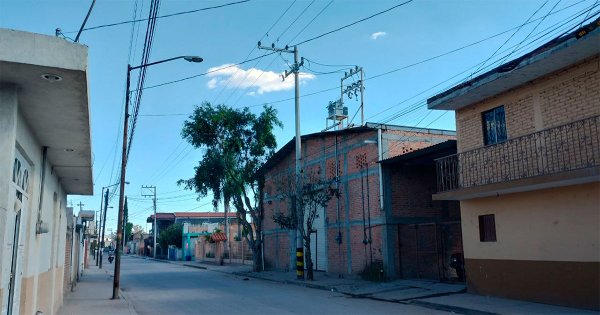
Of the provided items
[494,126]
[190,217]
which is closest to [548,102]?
[494,126]

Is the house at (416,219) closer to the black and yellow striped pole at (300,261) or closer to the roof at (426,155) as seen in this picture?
the roof at (426,155)

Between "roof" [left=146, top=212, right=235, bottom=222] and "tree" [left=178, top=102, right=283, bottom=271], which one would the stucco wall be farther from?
"roof" [left=146, top=212, right=235, bottom=222]

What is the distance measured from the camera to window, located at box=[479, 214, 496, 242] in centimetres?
1598

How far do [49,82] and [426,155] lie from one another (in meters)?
17.3

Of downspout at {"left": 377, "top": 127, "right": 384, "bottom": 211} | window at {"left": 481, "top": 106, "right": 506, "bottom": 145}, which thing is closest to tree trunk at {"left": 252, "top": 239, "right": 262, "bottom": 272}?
downspout at {"left": 377, "top": 127, "right": 384, "bottom": 211}

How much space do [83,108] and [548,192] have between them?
12.1 m

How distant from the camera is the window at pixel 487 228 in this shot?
52.4 ft

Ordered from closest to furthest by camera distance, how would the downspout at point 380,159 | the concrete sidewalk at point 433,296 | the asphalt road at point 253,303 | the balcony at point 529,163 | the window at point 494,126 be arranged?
the balcony at point 529,163 → the concrete sidewalk at point 433,296 → the asphalt road at point 253,303 → the window at point 494,126 → the downspout at point 380,159

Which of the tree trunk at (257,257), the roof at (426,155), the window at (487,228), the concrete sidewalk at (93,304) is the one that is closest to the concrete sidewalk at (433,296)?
the window at (487,228)

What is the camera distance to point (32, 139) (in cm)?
721

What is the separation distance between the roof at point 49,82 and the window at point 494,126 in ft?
40.4

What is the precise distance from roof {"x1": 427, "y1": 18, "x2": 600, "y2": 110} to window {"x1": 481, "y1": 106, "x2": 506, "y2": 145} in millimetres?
542

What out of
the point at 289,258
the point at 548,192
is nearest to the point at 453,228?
the point at 548,192

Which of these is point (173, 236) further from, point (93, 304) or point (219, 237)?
point (93, 304)
